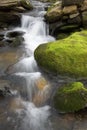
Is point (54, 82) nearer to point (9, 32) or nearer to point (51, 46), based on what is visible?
point (51, 46)

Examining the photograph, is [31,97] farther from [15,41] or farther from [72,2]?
[72,2]

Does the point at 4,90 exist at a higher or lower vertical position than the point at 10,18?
lower

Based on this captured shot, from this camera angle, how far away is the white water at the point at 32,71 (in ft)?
28.7

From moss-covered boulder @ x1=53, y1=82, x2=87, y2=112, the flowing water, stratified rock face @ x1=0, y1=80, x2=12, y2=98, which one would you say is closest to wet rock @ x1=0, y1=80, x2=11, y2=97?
stratified rock face @ x1=0, y1=80, x2=12, y2=98

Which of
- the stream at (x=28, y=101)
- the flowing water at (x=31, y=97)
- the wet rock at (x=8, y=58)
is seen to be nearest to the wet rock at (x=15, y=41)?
the flowing water at (x=31, y=97)

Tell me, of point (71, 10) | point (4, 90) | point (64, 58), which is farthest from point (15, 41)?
point (4, 90)

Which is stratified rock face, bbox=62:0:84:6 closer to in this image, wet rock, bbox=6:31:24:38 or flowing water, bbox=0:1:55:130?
flowing water, bbox=0:1:55:130

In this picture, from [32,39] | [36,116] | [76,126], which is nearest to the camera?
[76,126]

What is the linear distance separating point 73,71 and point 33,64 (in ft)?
Result: 6.36

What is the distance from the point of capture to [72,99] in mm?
8898

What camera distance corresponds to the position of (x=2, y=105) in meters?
9.41

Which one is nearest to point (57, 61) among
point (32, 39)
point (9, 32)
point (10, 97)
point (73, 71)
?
point (73, 71)

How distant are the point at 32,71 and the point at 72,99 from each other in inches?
117

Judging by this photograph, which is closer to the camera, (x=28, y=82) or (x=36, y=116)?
(x=36, y=116)
